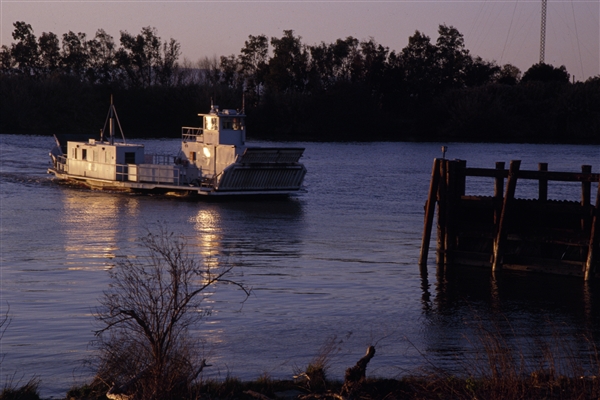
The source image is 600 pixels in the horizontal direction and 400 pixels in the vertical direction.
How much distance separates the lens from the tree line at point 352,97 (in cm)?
10475

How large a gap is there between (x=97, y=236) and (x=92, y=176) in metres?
15.8

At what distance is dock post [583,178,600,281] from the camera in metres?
18.4

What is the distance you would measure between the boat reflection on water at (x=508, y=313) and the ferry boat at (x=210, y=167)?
17673 millimetres

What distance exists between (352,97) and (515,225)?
9383 centimetres

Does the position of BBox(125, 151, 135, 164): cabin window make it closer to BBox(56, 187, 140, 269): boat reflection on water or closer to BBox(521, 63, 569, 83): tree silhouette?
BBox(56, 187, 140, 269): boat reflection on water

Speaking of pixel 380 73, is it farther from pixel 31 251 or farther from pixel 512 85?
pixel 31 251

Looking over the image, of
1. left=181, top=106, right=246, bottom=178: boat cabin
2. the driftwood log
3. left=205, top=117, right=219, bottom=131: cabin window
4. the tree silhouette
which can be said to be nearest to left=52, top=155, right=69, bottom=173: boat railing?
left=181, top=106, right=246, bottom=178: boat cabin

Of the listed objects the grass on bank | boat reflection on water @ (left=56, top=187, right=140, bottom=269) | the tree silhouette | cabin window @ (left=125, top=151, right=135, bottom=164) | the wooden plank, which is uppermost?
the tree silhouette

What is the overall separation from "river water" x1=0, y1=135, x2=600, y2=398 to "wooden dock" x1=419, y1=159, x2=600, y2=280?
0.53 m

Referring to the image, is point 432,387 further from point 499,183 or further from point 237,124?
point 237,124

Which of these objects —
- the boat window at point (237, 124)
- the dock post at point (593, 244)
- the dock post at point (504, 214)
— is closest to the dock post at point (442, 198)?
the dock post at point (504, 214)

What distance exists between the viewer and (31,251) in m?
24.7

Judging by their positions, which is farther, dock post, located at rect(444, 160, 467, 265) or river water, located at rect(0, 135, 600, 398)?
dock post, located at rect(444, 160, 467, 265)

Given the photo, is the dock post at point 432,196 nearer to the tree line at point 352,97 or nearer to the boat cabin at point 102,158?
the boat cabin at point 102,158
